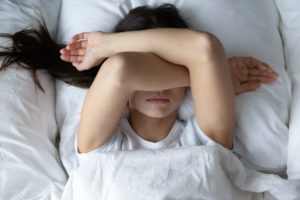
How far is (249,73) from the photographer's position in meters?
1.16

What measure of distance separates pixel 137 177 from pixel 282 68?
554 mm

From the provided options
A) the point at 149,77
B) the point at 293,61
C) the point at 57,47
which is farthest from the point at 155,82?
the point at 293,61

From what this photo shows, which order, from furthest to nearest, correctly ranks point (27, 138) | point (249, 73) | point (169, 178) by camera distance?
point (249, 73) < point (27, 138) < point (169, 178)

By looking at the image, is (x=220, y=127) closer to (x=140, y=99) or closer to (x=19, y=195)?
(x=140, y=99)

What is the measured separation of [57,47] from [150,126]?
358 mm

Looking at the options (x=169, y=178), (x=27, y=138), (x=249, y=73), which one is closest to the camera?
(x=169, y=178)

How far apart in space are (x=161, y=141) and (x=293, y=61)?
47 cm

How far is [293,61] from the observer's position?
1256mm

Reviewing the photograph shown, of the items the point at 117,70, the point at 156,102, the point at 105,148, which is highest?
the point at 117,70

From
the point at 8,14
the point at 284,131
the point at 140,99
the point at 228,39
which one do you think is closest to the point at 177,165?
the point at 140,99

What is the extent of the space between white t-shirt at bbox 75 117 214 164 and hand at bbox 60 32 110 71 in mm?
180

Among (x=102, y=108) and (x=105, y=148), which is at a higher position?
(x=102, y=108)

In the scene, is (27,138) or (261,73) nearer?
(27,138)

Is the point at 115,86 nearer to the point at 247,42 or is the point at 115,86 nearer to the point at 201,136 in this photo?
the point at 201,136
